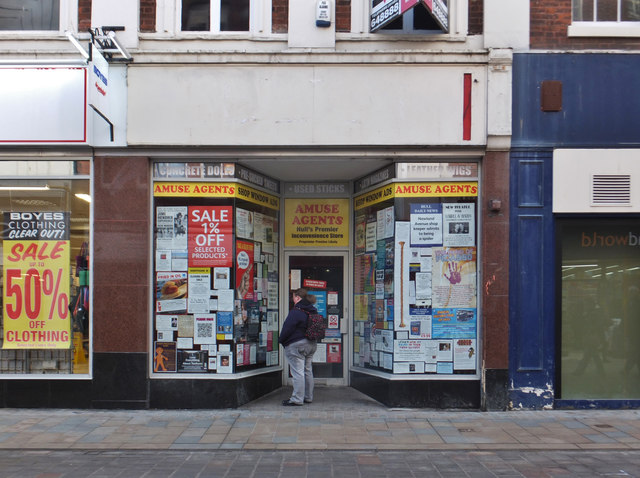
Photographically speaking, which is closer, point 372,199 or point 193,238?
point 193,238

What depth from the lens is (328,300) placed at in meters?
10.6

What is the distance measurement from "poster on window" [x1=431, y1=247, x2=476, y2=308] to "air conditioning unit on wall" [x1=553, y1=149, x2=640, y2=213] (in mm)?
1437

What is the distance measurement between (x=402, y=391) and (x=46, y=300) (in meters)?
5.34

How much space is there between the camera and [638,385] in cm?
902

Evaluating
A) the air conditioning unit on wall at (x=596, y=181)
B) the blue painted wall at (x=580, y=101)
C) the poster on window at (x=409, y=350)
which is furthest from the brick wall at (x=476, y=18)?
the poster on window at (x=409, y=350)

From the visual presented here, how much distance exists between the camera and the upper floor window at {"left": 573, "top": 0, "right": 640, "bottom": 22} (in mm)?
9188

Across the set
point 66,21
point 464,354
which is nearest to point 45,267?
point 66,21

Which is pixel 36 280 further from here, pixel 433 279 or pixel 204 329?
pixel 433 279

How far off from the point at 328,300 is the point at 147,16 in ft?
17.4

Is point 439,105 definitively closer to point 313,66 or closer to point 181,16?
point 313,66

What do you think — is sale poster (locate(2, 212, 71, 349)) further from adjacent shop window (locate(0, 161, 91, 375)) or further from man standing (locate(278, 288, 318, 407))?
man standing (locate(278, 288, 318, 407))

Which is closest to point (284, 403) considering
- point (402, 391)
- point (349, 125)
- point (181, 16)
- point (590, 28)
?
point (402, 391)

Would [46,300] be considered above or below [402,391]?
above

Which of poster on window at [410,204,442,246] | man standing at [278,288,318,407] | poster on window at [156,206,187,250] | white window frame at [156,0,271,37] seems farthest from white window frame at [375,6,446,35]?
man standing at [278,288,318,407]
